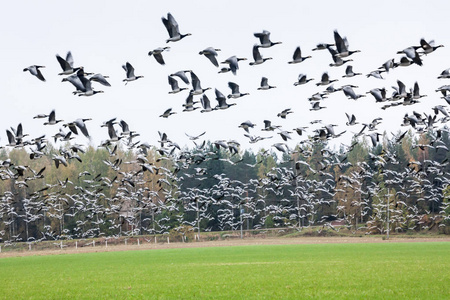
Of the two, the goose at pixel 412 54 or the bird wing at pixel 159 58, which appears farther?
the bird wing at pixel 159 58

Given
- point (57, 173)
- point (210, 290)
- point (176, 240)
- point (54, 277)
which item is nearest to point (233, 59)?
point (210, 290)

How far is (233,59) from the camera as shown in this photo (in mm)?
21594

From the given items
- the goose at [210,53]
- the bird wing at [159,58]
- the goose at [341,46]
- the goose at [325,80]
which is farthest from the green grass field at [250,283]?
the bird wing at [159,58]

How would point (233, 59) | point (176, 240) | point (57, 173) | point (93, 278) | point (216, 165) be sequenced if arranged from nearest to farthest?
point (233, 59) → point (93, 278) → point (176, 240) → point (57, 173) → point (216, 165)

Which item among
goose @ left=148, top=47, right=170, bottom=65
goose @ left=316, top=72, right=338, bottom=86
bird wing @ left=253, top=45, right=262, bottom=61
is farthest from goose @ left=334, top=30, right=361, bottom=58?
goose @ left=148, top=47, right=170, bottom=65

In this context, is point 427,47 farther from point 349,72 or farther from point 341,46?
point 349,72

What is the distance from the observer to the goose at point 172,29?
1938 cm

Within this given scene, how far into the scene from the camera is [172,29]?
20172 mm

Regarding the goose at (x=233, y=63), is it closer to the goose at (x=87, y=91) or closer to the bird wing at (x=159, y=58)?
the bird wing at (x=159, y=58)

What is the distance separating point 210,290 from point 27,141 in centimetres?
1415

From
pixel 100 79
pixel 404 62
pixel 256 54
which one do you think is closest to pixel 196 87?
pixel 256 54

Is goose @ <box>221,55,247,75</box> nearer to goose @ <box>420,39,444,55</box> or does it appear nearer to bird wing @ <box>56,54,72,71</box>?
bird wing @ <box>56,54,72,71</box>

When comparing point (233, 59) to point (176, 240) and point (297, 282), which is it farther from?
point (176, 240)

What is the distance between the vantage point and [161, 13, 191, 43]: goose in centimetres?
1938
